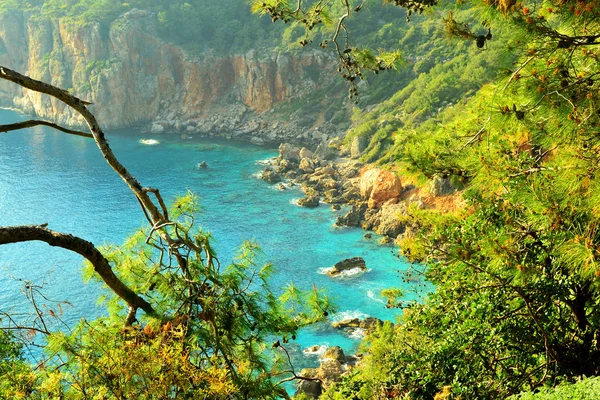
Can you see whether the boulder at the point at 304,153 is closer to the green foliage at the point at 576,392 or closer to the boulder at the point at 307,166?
the boulder at the point at 307,166

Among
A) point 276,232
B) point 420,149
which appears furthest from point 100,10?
point 420,149

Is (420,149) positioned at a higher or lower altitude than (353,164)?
higher

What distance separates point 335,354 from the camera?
1691 centimetres

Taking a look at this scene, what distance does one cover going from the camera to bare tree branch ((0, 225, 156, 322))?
3000 mm

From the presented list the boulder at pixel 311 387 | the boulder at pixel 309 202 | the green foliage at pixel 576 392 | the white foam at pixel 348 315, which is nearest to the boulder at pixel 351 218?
the boulder at pixel 309 202

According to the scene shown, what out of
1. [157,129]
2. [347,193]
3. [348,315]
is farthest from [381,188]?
[157,129]

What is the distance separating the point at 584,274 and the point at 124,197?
102ft

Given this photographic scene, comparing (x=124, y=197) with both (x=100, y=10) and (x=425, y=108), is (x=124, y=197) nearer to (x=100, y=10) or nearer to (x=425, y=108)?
(x=425, y=108)

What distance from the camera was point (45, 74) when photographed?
172 feet

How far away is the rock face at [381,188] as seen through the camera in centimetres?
2712

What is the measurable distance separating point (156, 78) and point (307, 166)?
2364 centimetres

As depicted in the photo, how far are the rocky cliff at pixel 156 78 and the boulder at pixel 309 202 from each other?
58.2 feet

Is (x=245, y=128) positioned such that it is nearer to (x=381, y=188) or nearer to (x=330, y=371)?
(x=381, y=188)

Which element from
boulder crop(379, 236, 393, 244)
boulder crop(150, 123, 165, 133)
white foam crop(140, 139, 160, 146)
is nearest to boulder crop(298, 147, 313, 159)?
boulder crop(379, 236, 393, 244)
